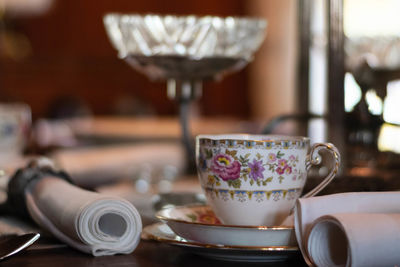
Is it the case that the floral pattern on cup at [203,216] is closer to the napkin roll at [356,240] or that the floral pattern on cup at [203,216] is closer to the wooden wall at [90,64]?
the napkin roll at [356,240]

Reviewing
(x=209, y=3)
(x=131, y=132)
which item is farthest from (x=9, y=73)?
(x=131, y=132)

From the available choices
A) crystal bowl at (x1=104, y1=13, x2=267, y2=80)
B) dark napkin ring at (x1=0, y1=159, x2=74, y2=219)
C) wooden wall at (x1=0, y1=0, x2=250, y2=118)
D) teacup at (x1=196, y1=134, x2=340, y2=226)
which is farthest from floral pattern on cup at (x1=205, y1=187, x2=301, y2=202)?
wooden wall at (x1=0, y1=0, x2=250, y2=118)

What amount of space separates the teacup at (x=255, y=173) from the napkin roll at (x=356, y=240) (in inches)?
3.3

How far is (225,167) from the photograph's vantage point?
0.55m

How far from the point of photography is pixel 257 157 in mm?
539

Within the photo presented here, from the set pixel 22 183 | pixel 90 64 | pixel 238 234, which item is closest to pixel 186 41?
pixel 22 183

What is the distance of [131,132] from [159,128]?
10 centimetres

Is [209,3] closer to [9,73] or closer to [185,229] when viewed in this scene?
[9,73]

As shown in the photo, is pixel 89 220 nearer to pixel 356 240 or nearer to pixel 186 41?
pixel 356 240

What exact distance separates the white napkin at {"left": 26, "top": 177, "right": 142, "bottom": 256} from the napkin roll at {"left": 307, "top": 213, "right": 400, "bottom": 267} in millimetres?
151

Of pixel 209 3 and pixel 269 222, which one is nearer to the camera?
pixel 269 222

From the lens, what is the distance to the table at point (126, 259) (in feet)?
1.65

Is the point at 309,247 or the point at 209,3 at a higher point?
the point at 209,3

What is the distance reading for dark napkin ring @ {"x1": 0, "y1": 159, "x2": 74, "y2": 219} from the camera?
0.67 meters
